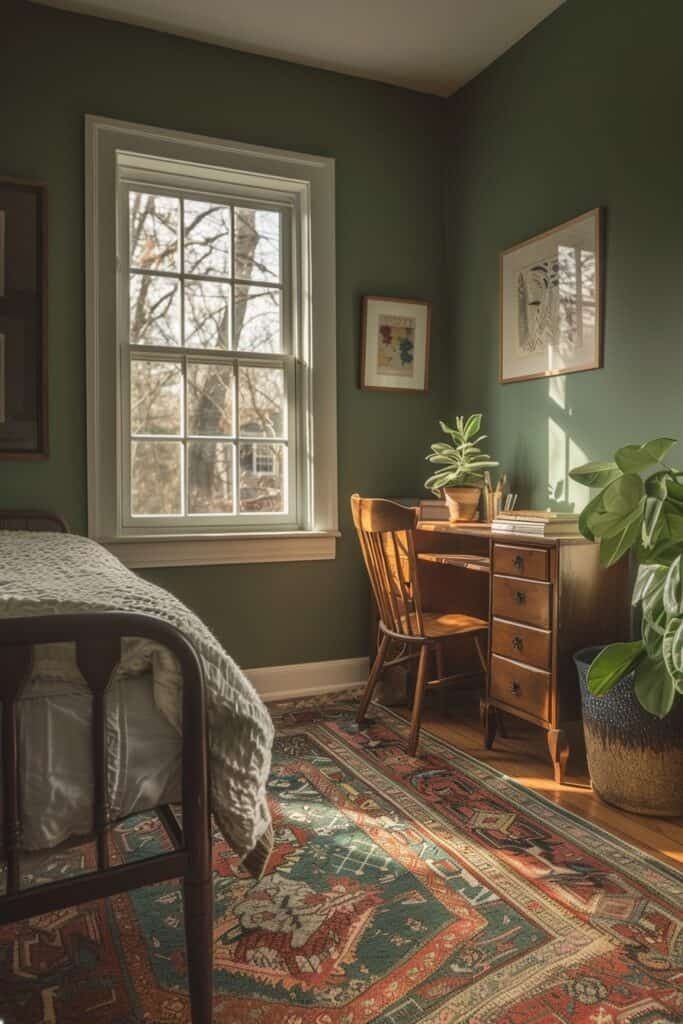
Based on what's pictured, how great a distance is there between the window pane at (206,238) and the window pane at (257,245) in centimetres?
5

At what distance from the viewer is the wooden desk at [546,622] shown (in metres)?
2.55

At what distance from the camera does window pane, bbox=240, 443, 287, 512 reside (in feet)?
11.7

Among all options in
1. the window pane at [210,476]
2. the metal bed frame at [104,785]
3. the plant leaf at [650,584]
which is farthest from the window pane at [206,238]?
the metal bed frame at [104,785]

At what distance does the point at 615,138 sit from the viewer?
2.86 m

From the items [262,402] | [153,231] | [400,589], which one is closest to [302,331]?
[262,402]

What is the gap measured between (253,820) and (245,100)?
127 inches

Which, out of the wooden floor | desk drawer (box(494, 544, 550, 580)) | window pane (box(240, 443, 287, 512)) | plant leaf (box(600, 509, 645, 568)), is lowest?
the wooden floor

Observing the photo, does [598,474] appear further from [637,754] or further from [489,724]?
[489,724]

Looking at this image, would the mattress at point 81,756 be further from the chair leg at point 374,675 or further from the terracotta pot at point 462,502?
the terracotta pot at point 462,502

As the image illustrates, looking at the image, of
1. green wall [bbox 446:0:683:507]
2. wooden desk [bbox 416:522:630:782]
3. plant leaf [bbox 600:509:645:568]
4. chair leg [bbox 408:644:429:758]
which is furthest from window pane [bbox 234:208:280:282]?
plant leaf [bbox 600:509:645:568]

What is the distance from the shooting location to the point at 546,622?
2.57m

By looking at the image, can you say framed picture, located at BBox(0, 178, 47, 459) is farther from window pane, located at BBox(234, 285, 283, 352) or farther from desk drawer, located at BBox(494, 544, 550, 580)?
desk drawer, located at BBox(494, 544, 550, 580)

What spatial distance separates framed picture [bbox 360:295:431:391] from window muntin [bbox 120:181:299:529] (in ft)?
1.23

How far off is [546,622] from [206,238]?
2.29 meters
